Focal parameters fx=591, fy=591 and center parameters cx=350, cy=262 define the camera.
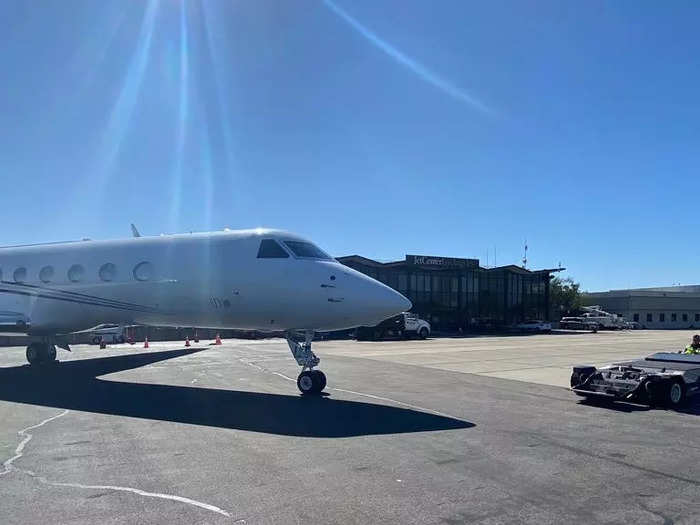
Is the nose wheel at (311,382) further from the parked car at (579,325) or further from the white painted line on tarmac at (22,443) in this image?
the parked car at (579,325)

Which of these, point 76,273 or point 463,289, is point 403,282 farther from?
point 76,273

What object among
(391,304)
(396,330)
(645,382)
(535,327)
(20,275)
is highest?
(20,275)

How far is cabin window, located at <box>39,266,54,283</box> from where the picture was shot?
17172 mm

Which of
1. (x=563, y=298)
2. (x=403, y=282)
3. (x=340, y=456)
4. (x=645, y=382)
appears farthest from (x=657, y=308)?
(x=340, y=456)

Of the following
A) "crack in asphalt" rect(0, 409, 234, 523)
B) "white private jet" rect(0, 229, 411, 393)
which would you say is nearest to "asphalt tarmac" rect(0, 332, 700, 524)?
"crack in asphalt" rect(0, 409, 234, 523)

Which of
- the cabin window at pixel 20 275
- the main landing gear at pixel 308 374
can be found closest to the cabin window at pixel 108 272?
the cabin window at pixel 20 275

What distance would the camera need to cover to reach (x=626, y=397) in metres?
12.2

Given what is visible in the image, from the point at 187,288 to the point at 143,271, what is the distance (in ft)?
5.44

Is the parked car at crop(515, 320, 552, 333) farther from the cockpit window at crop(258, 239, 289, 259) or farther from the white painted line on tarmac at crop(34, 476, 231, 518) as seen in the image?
the white painted line on tarmac at crop(34, 476, 231, 518)

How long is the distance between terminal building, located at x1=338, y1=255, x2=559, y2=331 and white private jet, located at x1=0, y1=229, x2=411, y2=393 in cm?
3919

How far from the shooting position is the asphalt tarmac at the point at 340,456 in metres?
5.61

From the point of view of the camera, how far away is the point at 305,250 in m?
13.6

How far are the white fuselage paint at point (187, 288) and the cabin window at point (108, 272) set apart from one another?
3cm

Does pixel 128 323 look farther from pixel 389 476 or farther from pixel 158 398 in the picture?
pixel 389 476
